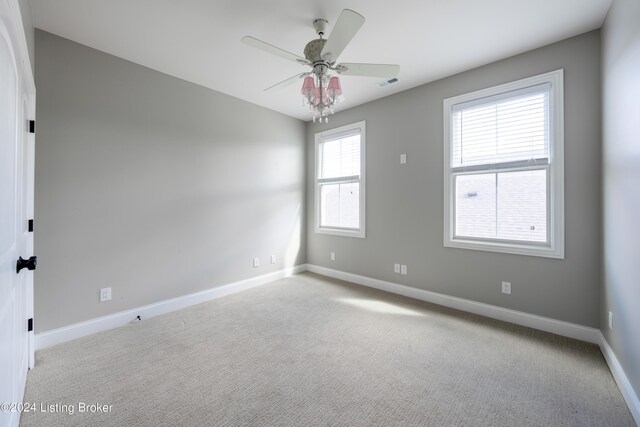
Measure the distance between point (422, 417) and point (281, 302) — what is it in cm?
213

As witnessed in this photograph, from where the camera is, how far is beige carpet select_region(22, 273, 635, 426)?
162 cm

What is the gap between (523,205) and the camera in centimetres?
278

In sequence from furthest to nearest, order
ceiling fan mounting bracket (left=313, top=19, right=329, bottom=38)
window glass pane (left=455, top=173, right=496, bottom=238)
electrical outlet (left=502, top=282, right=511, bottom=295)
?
window glass pane (left=455, top=173, right=496, bottom=238) < electrical outlet (left=502, top=282, right=511, bottom=295) < ceiling fan mounting bracket (left=313, top=19, right=329, bottom=38)

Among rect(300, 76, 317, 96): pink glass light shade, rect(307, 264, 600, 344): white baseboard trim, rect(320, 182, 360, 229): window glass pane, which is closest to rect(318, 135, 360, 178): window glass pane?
rect(320, 182, 360, 229): window glass pane

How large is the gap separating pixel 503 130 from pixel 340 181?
90.2 inches

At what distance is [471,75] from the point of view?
122 inches

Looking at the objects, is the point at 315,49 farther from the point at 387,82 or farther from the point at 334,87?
the point at 387,82

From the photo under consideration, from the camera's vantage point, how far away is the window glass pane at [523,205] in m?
2.68

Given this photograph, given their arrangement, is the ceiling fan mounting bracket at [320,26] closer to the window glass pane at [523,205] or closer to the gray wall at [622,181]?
the gray wall at [622,181]

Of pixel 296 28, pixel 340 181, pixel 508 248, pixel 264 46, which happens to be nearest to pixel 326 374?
pixel 508 248

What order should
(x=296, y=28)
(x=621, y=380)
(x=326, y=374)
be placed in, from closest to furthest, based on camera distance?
1. (x=621, y=380)
2. (x=326, y=374)
3. (x=296, y=28)

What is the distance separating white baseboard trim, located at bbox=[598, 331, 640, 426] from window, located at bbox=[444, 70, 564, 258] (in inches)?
30.9

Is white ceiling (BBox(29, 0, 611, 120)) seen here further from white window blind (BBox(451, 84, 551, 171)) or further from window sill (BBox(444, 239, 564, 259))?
window sill (BBox(444, 239, 564, 259))

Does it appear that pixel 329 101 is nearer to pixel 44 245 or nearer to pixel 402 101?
pixel 402 101
